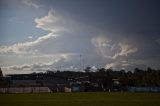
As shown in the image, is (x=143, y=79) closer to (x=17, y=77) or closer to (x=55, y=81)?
(x=55, y=81)

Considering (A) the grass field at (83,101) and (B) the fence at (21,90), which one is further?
(B) the fence at (21,90)

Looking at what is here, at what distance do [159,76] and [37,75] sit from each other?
165 ft

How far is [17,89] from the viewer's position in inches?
3999

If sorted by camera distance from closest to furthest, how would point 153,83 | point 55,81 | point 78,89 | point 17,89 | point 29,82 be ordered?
point 17,89, point 78,89, point 153,83, point 29,82, point 55,81

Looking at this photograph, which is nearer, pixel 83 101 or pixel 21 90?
pixel 83 101

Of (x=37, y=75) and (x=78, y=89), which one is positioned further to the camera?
(x=37, y=75)

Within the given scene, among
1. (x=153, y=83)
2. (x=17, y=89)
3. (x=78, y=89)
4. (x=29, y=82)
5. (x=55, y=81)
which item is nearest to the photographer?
(x=17, y=89)

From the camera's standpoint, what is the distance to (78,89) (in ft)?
378

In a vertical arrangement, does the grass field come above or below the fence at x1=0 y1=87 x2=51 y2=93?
below

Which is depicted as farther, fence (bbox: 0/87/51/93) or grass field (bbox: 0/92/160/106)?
fence (bbox: 0/87/51/93)

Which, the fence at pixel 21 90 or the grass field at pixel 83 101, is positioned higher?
the fence at pixel 21 90

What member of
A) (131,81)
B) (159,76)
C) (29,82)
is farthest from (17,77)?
(159,76)

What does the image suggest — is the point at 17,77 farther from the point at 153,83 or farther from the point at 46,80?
the point at 153,83

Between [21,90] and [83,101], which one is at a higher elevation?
[21,90]
